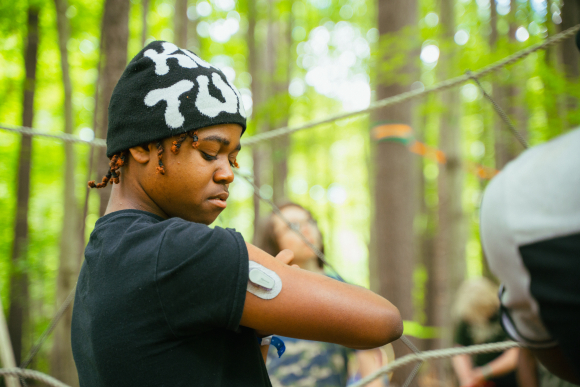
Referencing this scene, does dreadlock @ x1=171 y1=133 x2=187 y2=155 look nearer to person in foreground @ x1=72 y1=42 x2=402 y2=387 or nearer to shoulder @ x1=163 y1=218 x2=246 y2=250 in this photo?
person in foreground @ x1=72 y1=42 x2=402 y2=387

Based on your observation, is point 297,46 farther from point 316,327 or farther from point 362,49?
point 316,327

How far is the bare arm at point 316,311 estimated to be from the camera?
82 cm

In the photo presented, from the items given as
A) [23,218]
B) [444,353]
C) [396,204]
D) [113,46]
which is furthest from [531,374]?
[23,218]

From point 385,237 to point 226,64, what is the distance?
9.38m

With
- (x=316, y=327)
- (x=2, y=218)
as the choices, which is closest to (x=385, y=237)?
(x=316, y=327)

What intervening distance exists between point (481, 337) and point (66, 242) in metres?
4.39

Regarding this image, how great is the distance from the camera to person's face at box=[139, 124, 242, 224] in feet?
3.14

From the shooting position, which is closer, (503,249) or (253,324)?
(503,249)

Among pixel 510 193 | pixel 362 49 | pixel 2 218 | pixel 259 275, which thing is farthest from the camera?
pixel 362 49

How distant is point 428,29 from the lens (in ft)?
13.8

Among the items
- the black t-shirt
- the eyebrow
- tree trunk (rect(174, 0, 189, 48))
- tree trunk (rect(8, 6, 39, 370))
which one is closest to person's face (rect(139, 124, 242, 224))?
the eyebrow

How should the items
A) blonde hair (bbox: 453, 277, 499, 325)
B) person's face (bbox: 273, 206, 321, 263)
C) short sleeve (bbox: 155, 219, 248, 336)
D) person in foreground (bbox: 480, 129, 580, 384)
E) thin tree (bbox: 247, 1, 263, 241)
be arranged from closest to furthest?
1. person in foreground (bbox: 480, 129, 580, 384)
2. short sleeve (bbox: 155, 219, 248, 336)
3. person's face (bbox: 273, 206, 321, 263)
4. blonde hair (bbox: 453, 277, 499, 325)
5. thin tree (bbox: 247, 1, 263, 241)

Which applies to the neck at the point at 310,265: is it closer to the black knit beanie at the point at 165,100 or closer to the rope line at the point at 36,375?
the rope line at the point at 36,375

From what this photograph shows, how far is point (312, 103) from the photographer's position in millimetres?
8734
